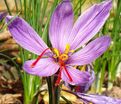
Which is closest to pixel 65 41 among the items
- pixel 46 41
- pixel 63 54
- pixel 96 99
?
pixel 63 54

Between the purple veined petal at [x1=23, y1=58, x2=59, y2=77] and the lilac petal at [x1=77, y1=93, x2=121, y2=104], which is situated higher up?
the purple veined petal at [x1=23, y1=58, x2=59, y2=77]

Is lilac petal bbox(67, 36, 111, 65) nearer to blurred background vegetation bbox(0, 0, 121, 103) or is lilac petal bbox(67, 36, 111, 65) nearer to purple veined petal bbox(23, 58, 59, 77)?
purple veined petal bbox(23, 58, 59, 77)

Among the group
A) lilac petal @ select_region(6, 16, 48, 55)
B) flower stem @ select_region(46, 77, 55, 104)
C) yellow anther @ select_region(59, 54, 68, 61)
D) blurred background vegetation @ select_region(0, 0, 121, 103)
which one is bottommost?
flower stem @ select_region(46, 77, 55, 104)

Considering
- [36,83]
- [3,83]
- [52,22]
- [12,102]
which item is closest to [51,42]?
[52,22]

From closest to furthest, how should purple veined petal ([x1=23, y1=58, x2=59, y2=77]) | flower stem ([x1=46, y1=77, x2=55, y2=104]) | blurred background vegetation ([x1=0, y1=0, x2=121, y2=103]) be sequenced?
purple veined petal ([x1=23, y1=58, x2=59, y2=77])
flower stem ([x1=46, y1=77, x2=55, y2=104])
blurred background vegetation ([x1=0, y1=0, x2=121, y2=103])

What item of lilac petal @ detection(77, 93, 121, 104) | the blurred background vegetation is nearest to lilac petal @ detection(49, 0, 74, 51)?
lilac petal @ detection(77, 93, 121, 104)

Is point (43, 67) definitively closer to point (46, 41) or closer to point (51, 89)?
point (51, 89)

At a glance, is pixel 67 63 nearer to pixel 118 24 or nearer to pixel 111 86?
pixel 118 24
